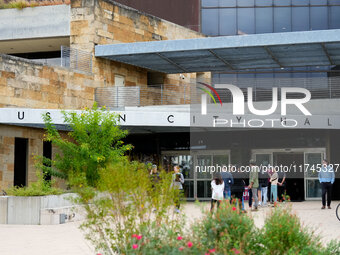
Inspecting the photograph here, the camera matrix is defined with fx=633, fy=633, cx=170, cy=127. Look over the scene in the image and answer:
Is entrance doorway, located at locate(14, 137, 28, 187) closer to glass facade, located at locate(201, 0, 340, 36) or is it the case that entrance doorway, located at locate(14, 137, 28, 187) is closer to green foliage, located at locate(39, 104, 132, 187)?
green foliage, located at locate(39, 104, 132, 187)

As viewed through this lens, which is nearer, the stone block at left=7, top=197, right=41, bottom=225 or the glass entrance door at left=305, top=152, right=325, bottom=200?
the stone block at left=7, top=197, right=41, bottom=225

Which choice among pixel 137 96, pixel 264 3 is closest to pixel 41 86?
pixel 137 96

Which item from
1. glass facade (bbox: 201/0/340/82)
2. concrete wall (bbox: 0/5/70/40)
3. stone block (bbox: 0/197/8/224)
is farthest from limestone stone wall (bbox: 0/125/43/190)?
glass facade (bbox: 201/0/340/82)

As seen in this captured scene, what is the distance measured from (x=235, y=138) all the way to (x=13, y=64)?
428 inches

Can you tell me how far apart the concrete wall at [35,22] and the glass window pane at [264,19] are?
62.9ft

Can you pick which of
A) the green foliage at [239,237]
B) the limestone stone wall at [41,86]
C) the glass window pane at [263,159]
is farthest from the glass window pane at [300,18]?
the green foliage at [239,237]

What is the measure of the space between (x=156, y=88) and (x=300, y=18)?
19489 millimetres

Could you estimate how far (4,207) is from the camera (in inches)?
719

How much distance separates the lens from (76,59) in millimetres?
30672

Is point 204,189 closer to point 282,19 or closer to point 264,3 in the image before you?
point 282,19

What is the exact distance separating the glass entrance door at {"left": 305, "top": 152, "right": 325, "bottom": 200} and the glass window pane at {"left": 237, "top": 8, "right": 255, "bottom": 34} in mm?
19716

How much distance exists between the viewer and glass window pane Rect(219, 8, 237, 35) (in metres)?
47.3

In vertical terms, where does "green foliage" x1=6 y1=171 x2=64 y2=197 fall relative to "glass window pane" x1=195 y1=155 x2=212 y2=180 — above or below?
→ below

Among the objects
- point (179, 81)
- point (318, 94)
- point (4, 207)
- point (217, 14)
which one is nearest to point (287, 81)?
point (318, 94)
